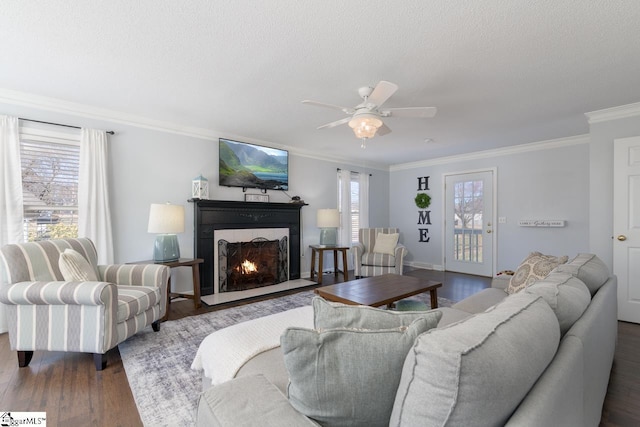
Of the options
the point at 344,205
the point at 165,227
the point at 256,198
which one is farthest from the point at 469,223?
the point at 165,227

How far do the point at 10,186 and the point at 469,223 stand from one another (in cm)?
637

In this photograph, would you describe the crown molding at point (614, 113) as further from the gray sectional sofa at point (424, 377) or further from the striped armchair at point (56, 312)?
the striped armchair at point (56, 312)

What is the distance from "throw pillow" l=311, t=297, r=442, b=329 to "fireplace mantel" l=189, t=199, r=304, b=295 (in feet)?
11.0

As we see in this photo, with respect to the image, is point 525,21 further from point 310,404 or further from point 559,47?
point 310,404

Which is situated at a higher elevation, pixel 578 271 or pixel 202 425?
pixel 578 271

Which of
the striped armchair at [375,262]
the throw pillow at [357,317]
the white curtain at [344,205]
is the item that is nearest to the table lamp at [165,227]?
the striped armchair at [375,262]

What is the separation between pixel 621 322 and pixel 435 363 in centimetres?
397

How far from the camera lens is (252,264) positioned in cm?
446

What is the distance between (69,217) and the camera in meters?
3.22

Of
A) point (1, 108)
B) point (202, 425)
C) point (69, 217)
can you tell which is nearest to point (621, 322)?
point (202, 425)

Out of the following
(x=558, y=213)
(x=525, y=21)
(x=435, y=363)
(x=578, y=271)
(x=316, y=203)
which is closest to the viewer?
(x=435, y=363)

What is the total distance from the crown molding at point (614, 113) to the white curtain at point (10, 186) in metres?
6.03

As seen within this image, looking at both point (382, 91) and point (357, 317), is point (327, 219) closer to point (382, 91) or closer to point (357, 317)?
point (382, 91)

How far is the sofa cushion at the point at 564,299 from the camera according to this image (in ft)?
3.61
